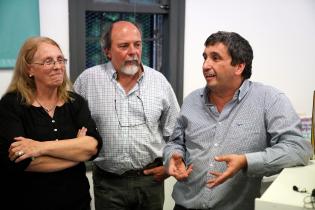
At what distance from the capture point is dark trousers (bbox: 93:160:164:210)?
205 centimetres

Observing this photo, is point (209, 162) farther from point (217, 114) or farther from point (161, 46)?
point (161, 46)

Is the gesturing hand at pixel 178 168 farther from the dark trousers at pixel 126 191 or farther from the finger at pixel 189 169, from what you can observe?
the dark trousers at pixel 126 191

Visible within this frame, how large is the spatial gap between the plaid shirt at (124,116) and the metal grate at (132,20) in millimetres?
632

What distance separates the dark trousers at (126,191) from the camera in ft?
6.73

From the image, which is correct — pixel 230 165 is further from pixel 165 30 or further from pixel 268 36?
pixel 268 36

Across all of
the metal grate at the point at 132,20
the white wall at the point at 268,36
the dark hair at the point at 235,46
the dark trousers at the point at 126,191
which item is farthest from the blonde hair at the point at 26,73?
the white wall at the point at 268,36

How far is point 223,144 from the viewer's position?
160cm

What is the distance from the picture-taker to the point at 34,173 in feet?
5.45

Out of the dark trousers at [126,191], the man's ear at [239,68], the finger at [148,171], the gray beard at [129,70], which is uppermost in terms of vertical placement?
the man's ear at [239,68]

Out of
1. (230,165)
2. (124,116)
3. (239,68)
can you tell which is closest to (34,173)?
(124,116)

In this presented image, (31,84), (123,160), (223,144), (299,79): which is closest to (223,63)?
(223,144)

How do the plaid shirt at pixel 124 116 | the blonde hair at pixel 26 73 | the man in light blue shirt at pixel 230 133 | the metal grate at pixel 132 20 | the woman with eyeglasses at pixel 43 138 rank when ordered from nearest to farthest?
1. the man in light blue shirt at pixel 230 133
2. the woman with eyeglasses at pixel 43 138
3. the blonde hair at pixel 26 73
4. the plaid shirt at pixel 124 116
5. the metal grate at pixel 132 20

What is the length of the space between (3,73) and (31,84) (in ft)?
2.20

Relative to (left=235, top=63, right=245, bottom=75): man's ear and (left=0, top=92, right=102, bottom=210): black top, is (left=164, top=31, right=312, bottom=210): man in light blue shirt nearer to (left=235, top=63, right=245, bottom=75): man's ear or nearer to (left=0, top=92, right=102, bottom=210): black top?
(left=235, top=63, right=245, bottom=75): man's ear
